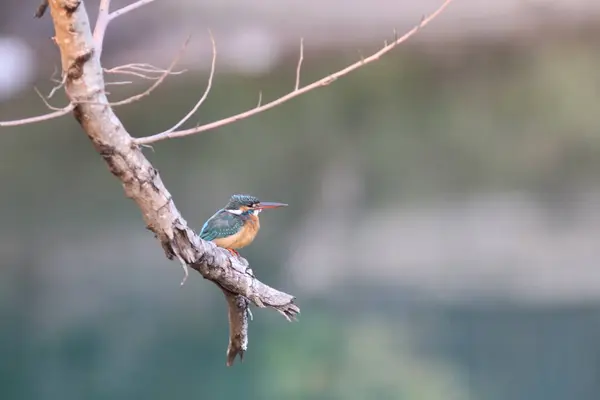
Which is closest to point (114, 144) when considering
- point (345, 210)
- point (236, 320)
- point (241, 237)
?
point (236, 320)

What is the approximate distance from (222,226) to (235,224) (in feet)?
0.08

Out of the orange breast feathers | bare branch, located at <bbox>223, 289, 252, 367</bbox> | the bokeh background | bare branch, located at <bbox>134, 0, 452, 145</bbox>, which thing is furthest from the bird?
the bokeh background

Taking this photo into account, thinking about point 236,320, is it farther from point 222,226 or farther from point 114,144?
point 114,144

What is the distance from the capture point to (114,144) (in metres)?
0.96

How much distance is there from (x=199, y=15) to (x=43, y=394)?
1916 millimetres

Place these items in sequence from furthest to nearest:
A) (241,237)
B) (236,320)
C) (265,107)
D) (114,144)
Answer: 1. (241,237)
2. (236,320)
3. (265,107)
4. (114,144)

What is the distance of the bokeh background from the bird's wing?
2120 mm

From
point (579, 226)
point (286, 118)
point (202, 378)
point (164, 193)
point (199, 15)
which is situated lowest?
point (164, 193)

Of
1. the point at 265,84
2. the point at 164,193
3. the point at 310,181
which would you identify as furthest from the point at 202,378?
the point at 164,193

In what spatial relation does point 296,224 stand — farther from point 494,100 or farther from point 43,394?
point 43,394

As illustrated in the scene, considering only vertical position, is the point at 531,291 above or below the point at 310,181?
below

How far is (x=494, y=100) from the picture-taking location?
3762mm

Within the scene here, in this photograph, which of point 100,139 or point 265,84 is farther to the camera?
point 265,84

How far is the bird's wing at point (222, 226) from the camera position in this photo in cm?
151
